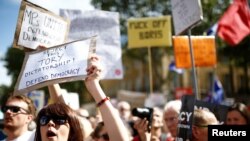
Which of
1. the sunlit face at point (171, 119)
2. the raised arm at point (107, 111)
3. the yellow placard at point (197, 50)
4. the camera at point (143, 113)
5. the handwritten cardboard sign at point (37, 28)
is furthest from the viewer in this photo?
the yellow placard at point (197, 50)

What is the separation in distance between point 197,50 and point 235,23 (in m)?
1.72

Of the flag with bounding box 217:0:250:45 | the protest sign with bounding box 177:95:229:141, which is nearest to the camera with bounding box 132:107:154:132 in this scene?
the protest sign with bounding box 177:95:229:141

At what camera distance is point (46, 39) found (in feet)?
12.5

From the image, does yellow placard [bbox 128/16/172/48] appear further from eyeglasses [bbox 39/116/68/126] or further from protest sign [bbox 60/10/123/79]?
eyeglasses [bbox 39/116/68/126]

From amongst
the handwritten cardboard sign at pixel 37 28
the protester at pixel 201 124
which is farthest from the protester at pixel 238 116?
the handwritten cardboard sign at pixel 37 28

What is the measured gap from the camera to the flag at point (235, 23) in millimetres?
7887

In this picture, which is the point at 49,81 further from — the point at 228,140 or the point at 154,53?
the point at 154,53

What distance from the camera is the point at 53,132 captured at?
115 inches

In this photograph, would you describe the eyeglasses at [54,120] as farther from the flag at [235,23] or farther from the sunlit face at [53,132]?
the flag at [235,23]

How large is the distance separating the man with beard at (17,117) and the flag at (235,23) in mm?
4949

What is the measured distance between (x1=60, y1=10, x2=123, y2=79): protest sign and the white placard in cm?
103

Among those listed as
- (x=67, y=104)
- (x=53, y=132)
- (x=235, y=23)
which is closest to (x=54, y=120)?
(x=53, y=132)

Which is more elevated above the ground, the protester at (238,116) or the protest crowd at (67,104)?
the protest crowd at (67,104)

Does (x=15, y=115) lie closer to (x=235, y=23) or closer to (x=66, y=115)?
(x=66, y=115)
